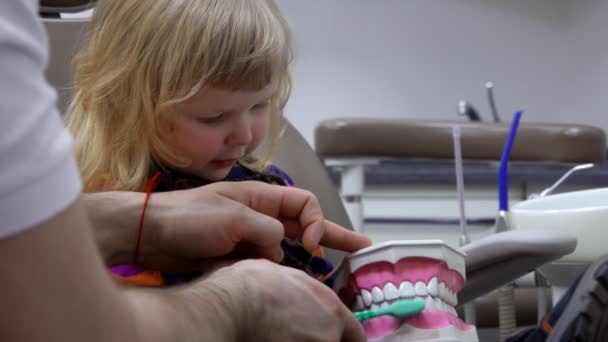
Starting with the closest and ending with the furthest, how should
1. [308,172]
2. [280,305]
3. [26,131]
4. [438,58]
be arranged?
[26,131] → [280,305] → [308,172] → [438,58]

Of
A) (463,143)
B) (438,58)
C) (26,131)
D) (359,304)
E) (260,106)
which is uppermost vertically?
(26,131)

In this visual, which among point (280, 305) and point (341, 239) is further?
point (341, 239)

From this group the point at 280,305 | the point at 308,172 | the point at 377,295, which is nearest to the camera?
the point at 280,305

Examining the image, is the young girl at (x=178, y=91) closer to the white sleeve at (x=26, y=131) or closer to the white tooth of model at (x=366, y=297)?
the white tooth of model at (x=366, y=297)

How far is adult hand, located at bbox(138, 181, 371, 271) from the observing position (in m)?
0.81

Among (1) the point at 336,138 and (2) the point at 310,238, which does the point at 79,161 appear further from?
(1) the point at 336,138

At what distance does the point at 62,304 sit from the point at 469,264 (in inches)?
22.2

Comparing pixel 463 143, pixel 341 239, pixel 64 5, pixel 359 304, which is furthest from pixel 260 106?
pixel 463 143

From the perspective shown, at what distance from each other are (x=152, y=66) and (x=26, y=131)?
655mm

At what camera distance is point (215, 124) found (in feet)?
3.28

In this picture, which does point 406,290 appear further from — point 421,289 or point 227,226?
point 227,226

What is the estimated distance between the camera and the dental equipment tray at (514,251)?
0.87 m

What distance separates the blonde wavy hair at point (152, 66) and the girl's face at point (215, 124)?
0.5 inches

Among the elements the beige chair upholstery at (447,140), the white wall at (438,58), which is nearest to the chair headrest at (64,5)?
the beige chair upholstery at (447,140)
